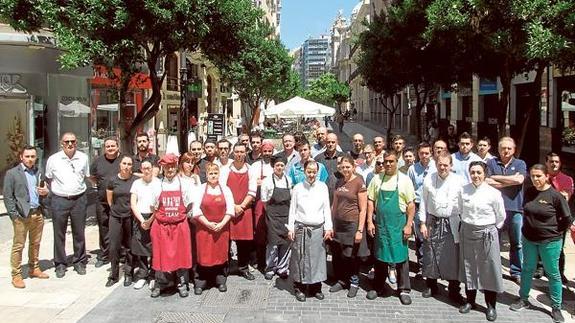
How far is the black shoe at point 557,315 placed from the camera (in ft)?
18.0

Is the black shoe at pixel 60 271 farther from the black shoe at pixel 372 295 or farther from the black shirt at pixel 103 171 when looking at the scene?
the black shoe at pixel 372 295

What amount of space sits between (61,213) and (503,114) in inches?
295

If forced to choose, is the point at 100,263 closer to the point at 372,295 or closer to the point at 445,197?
the point at 372,295

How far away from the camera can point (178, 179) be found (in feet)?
20.7

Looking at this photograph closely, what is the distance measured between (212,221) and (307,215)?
1.17 metres

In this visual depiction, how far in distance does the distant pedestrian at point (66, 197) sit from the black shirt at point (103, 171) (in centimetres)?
20

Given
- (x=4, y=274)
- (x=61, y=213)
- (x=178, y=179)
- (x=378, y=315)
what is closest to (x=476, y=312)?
(x=378, y=315)

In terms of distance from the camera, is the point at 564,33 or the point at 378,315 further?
the point at 564,33

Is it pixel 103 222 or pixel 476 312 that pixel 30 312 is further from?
pixel 476 312

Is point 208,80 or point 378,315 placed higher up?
point 208,80

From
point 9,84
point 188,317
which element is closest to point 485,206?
point 188,317

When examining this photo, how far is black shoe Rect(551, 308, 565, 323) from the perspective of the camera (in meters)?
5.49

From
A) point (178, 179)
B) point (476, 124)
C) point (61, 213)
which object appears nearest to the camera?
point (178, 179)

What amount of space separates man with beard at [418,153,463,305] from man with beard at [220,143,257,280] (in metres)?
2.18
